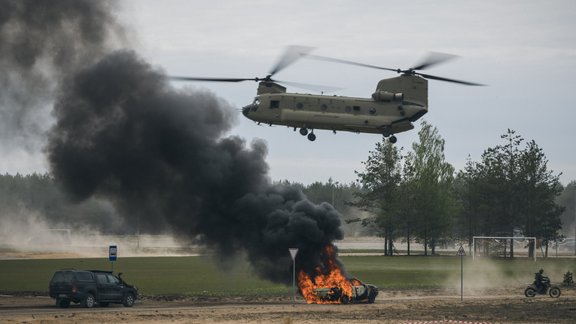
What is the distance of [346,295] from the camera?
57.1 metres

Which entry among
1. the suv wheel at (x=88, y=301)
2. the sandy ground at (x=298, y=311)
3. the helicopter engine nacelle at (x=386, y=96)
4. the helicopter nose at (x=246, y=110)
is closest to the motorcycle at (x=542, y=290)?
the sandy ground at (x=298, y=311)

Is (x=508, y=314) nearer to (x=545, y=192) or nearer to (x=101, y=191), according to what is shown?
(x=101, y=191)

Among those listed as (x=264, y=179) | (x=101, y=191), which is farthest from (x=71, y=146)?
(x=264, y=179)

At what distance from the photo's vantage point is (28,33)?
2603 inches

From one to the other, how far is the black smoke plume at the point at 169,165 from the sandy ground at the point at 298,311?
4927 mm

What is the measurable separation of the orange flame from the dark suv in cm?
1086

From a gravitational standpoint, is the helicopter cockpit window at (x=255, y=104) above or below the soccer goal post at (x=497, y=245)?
above

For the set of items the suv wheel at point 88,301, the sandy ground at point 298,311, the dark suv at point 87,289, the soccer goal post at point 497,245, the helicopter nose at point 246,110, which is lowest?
the sandy ground at point 298,311

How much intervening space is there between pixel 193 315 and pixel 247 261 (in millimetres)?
14513

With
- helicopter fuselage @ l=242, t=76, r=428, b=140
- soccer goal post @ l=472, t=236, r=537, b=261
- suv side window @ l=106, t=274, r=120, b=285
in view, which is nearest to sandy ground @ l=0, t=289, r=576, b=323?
suv side window @ l=106, t=274, r=120, b=285

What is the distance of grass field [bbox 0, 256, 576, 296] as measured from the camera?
6769 centimetres

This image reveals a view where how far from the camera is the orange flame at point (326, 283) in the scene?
57081 millimetres

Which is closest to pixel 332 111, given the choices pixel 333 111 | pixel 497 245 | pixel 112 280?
pixel 333 111

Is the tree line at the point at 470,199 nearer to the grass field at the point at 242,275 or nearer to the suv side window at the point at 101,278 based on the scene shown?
the grass field at the point at 242,275
